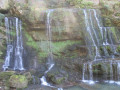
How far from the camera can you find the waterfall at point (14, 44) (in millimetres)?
13680

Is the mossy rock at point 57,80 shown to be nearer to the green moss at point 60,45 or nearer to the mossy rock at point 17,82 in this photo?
the mossy rock at point 17,82

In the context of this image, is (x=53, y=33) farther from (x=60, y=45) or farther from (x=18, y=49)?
(x=18, y=49)

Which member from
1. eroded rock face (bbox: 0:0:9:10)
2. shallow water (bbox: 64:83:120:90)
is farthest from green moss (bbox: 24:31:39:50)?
shallow water (bbox: 64:83:120:90)

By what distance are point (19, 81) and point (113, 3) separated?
45.2 ft

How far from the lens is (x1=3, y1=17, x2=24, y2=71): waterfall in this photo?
13680mm

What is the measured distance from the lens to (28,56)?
566 inches

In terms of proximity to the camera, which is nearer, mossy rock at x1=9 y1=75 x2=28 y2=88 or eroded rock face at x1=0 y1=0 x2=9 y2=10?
mossy rock at x1=9 y1=75 x2=28 y2=88

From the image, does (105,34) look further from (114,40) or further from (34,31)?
(34,31)

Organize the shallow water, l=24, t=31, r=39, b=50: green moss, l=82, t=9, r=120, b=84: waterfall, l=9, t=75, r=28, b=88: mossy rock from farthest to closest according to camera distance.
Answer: l=24, t=31, r=39, b=50: green moss → l=82, t=9, r=120, b=84: waterfall → the shallow water → l=9, t=75, r=28, b=88: mossy rock

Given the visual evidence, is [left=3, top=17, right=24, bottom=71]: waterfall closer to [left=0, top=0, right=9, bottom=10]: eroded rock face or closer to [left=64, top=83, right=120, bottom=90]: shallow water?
[left=0, top=0, right=9, bottom=10]: eroded rock face

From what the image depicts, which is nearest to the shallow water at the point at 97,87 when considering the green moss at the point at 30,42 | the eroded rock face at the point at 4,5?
the green moss at the point at 30,42

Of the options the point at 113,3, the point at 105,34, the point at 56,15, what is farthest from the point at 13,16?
the point at 113,3

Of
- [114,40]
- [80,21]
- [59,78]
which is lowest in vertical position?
[59,78]

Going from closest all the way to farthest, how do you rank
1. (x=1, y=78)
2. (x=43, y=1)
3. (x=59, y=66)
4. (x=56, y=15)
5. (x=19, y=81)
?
(x=19, y=81) → (x=1, y=78) → (x=59, y=66) → (x=56, y=15) → (x=43, y=1)
